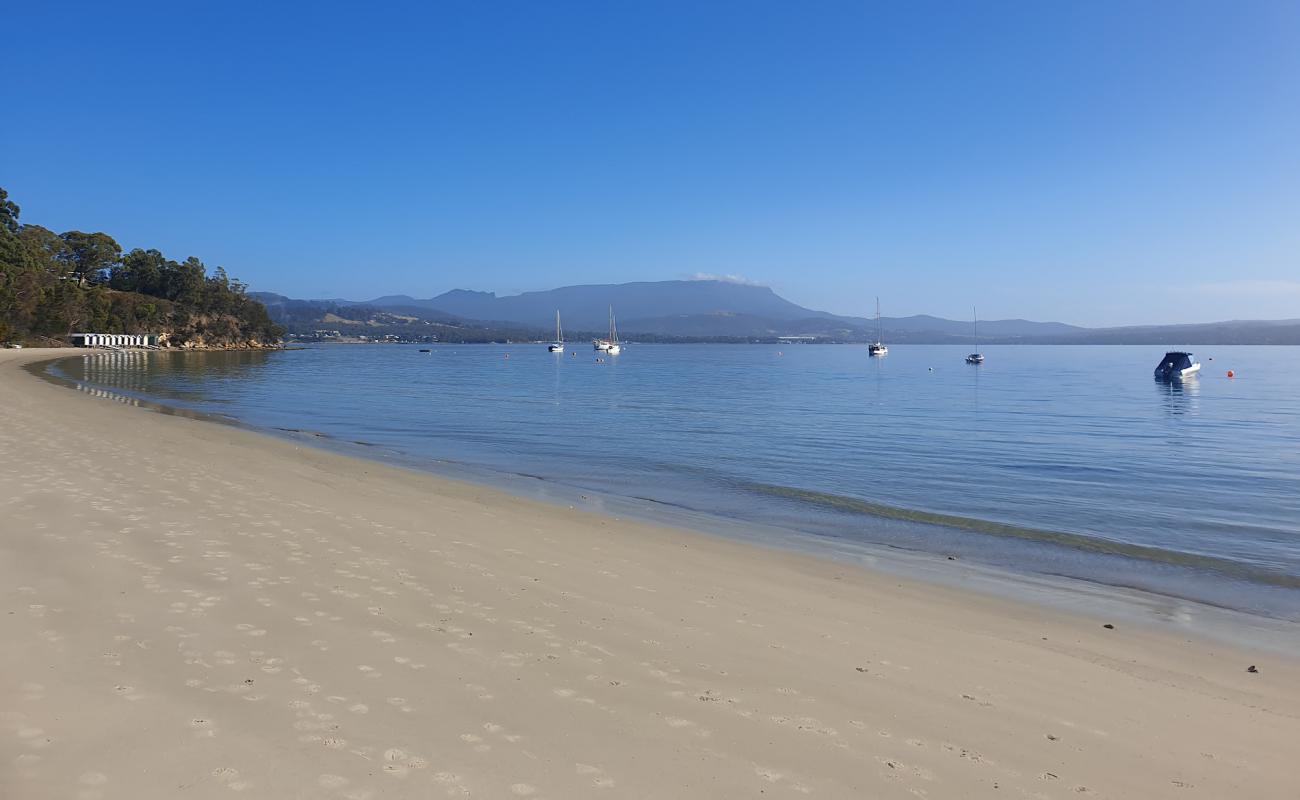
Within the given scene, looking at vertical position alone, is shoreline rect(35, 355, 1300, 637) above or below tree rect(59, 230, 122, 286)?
below

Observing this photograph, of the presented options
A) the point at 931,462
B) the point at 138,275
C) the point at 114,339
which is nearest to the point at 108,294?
the point at 114,339

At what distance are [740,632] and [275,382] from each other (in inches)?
2235

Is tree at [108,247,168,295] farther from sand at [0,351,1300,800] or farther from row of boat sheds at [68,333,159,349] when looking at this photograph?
sand at [0,351,1300,800]

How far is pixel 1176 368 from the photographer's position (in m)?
66.1

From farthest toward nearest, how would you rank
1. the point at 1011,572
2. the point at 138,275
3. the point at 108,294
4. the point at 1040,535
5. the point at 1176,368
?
1. the point at 138,275
2. the point at 108,294
3. the point at 1176,368
4. the point at 1040,535
5. the point at 1011,572

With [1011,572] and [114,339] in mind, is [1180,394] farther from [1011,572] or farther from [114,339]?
[114,339]

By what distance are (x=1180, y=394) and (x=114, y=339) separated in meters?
148

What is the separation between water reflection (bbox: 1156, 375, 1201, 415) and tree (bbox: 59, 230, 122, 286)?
554 ft

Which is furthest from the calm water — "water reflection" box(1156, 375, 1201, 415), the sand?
the sand

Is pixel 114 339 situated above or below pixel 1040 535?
above

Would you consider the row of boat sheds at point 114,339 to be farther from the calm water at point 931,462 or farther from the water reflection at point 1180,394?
the water reflection at point 1180,394

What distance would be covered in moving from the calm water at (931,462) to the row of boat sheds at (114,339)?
3630 inches

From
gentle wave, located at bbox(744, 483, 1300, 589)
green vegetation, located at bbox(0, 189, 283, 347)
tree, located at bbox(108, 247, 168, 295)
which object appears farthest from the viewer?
tree, located at bbox(108, 247, 168, 295)

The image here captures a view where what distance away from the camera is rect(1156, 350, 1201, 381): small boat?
6534 centimetres
